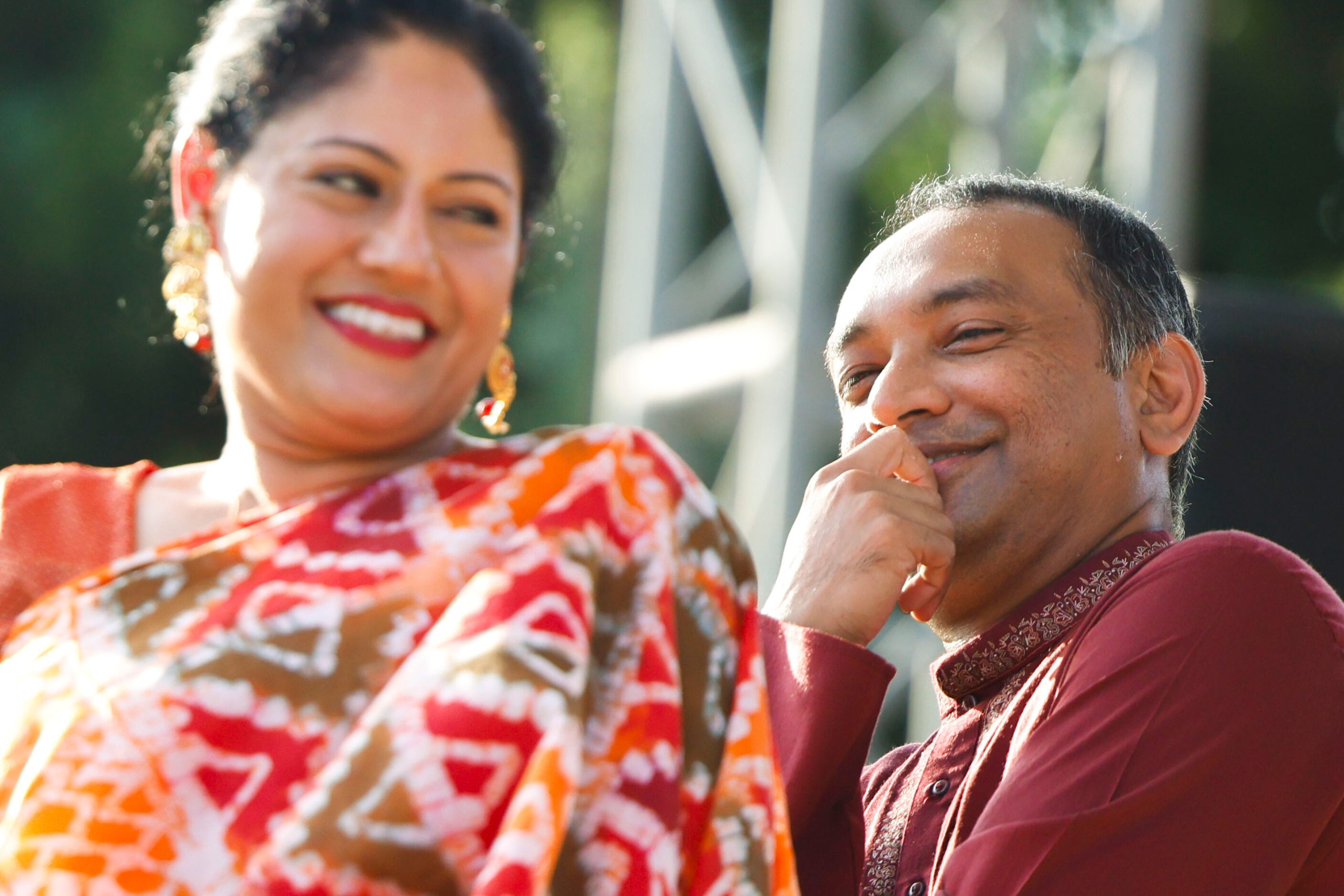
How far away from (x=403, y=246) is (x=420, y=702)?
1.22ft

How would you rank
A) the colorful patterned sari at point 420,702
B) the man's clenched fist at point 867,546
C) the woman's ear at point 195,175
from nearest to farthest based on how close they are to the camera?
the colorful patterned sari at point 420,702 → the woman's ear at point 195,175 → the man's clenched fist at point 867,546

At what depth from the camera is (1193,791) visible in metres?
1.46

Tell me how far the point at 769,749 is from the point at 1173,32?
2945 millimetres

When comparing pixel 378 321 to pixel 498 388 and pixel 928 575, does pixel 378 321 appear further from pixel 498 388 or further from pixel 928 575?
pixel 928 575

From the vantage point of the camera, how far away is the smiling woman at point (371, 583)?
1022 millimetres

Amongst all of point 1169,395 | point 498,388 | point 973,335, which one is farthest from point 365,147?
point 1169,395

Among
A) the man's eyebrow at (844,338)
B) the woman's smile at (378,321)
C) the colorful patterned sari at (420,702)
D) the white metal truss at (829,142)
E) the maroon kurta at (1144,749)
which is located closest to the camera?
the colorful patterned sari at (420,702)

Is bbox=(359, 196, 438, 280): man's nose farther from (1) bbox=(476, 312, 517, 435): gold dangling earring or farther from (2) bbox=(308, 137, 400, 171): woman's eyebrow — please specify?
(1) bbox=(476, 312, 517, 435): gold dangling earring

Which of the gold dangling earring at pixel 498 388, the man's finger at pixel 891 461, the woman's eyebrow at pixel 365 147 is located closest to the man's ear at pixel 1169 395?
the man's finger at pixel 891 461

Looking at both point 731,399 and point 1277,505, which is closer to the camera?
point 1277,505

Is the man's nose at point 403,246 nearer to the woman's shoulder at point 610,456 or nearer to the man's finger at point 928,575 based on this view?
the woman's shoulder at point 610,456

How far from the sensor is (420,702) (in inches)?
40.5

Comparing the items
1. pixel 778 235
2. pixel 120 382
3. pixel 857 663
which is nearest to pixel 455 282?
pixel 857 663

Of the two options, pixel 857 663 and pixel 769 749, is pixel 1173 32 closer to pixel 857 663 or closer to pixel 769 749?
pixel 857 663
